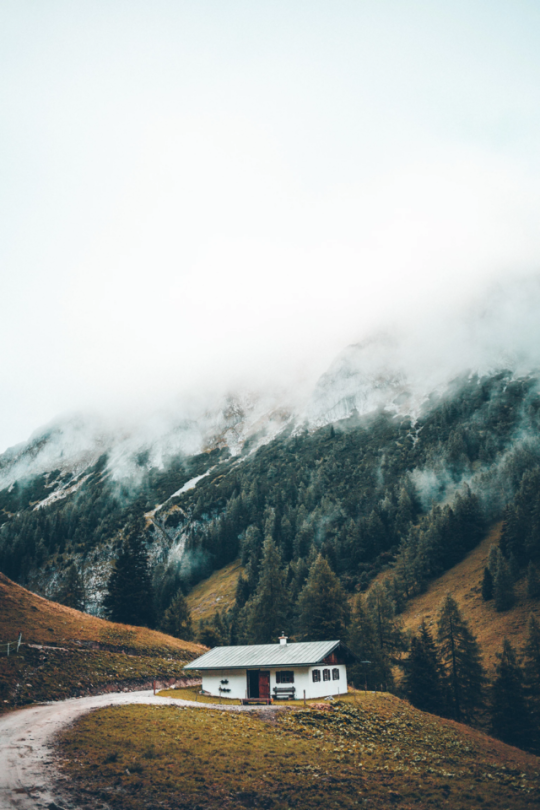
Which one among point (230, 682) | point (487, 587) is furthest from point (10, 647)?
point (487, 587)

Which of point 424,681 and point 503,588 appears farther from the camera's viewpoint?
point 503,588

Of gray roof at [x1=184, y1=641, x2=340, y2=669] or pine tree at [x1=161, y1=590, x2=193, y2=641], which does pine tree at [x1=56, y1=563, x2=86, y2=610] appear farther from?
gray roof at [x1=184, y1=641, x2=340, y2=669]

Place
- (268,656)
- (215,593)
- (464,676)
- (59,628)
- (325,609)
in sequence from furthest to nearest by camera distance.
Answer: (215,593), (325,609), (464,676), (59,628), (268,656)

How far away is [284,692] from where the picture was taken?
149 ft

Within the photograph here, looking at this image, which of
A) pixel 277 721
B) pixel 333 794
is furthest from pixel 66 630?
pixel 333 794

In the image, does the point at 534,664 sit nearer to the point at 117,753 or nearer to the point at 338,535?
the point at 117,753

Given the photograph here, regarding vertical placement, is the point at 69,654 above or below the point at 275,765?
above

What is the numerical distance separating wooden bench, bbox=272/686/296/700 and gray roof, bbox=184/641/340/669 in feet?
7.51

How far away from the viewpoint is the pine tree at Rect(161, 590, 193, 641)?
90125 millimetres

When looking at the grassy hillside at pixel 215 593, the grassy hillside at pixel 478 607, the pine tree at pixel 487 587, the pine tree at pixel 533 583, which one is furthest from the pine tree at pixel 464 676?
the grassy hillside at pixel 215 593

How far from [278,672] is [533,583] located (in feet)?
207

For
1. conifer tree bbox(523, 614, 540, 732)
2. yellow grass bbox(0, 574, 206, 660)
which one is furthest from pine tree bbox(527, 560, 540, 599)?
yellow grass bbox(0, 574, 206, 660)

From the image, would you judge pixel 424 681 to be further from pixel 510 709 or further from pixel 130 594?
pixel 130 594

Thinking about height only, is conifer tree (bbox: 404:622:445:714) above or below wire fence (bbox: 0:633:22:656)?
below
